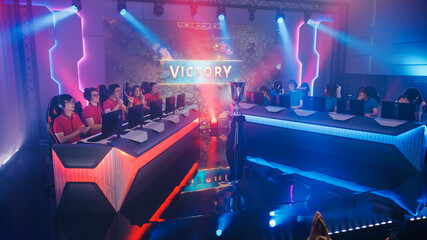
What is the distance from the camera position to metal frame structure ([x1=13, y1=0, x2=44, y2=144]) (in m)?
6.21

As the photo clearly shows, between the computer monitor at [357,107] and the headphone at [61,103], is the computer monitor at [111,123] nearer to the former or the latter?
the headphone at [61,103]

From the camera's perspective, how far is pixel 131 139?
3459mm

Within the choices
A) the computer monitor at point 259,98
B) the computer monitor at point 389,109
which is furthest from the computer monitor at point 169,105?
the computer monitor at point 389,109

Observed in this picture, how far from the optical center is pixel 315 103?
5.34 meters

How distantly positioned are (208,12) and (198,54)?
3.82 ft

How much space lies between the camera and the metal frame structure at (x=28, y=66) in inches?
244

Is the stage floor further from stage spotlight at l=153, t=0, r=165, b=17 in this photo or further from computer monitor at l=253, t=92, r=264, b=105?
stage spotlight at l=153, t=0, r=165, b=17

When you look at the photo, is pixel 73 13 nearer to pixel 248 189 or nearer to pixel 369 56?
pixel 248 189

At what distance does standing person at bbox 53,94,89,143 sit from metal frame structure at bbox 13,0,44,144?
3432 mm

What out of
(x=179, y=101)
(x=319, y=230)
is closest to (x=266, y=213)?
(x=319, y=230)

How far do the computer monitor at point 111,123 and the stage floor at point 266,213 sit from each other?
92 cm

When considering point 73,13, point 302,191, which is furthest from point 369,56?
point 73,13

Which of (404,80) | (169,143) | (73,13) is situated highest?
(73,13)

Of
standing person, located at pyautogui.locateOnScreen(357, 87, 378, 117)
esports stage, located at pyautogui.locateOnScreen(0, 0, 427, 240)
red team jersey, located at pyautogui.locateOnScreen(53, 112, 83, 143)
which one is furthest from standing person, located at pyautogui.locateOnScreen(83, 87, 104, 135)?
standing person, located at pyautogui.locateOnScreen(357, 87, 378, 117)
